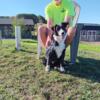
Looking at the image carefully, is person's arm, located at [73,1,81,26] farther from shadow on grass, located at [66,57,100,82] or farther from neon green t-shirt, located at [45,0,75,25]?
shadow on grass, located at [66,57,100,82]

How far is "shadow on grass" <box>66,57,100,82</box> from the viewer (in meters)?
7.55

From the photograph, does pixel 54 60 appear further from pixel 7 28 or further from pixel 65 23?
pixel 7 28

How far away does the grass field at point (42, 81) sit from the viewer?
650 cm

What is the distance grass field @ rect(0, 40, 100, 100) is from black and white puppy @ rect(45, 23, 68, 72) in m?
0.23

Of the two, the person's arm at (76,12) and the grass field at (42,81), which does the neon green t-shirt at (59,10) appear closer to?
the person's arm at (76,12)

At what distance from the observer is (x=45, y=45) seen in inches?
310

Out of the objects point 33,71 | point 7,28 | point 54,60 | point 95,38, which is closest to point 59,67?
point 54,60

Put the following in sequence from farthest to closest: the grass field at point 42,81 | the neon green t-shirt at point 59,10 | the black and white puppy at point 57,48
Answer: the neon green t-shirt at point 59,10, the black and white puppy at point 57,48, the grass field at point 42,81

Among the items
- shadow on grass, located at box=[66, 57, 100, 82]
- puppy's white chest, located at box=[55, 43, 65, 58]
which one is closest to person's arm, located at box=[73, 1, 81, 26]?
puppy's white chest, located at box=[55, 43, 65, 58]

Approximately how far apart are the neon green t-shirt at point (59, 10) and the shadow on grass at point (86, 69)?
134 cm

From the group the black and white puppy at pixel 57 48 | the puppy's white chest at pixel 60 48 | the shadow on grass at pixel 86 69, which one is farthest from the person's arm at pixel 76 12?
the shadow on grass at pixel 86 69

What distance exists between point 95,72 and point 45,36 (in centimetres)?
165

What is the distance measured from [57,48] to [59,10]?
1111 millimetres

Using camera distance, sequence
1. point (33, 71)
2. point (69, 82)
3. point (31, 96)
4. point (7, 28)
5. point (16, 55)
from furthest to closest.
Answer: point (7, 28) < point (16, 55) < point (33, 71) < point (69, 82) < point (31, 96)
